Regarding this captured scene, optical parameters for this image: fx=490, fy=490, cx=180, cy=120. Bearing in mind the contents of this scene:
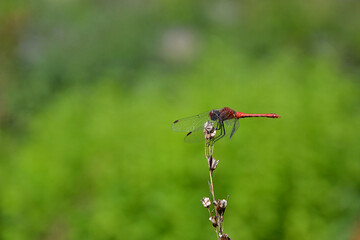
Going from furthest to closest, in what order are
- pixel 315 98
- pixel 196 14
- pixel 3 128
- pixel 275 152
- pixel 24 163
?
1. pixel 196 14
2. pixel 3 128
3. pixel 24 163
4. pixel 315 98
5. pixel 275 152

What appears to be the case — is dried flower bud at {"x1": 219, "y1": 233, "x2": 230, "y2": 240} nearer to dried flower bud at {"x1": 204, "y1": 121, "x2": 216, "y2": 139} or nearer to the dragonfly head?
dried flower bud at {"x1": 204, "y1": 121, "x2": 216, "y2": 139}

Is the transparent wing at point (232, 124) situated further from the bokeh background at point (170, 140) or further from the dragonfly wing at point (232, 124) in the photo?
the bokeh background at point (170, 140)

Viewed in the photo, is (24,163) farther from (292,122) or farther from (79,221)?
(292,122)

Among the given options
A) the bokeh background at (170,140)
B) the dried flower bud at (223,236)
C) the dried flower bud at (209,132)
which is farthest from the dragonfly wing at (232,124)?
the bokeh background at (170,140)

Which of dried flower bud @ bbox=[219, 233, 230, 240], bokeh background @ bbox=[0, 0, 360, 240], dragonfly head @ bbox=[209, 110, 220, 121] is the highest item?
bokeh background @ bbox=[0, 0, 360, 240]

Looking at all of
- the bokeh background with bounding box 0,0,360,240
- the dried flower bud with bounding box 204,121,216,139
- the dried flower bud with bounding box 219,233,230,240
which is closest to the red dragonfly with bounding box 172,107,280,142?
the dried flower bud with bounding box 204,121,216,139

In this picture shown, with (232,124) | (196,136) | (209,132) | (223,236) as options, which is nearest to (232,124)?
(232,124)

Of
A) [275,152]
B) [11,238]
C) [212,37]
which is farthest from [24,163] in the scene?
[212,37]

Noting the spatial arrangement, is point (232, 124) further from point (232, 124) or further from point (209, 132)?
point (209, 132)
